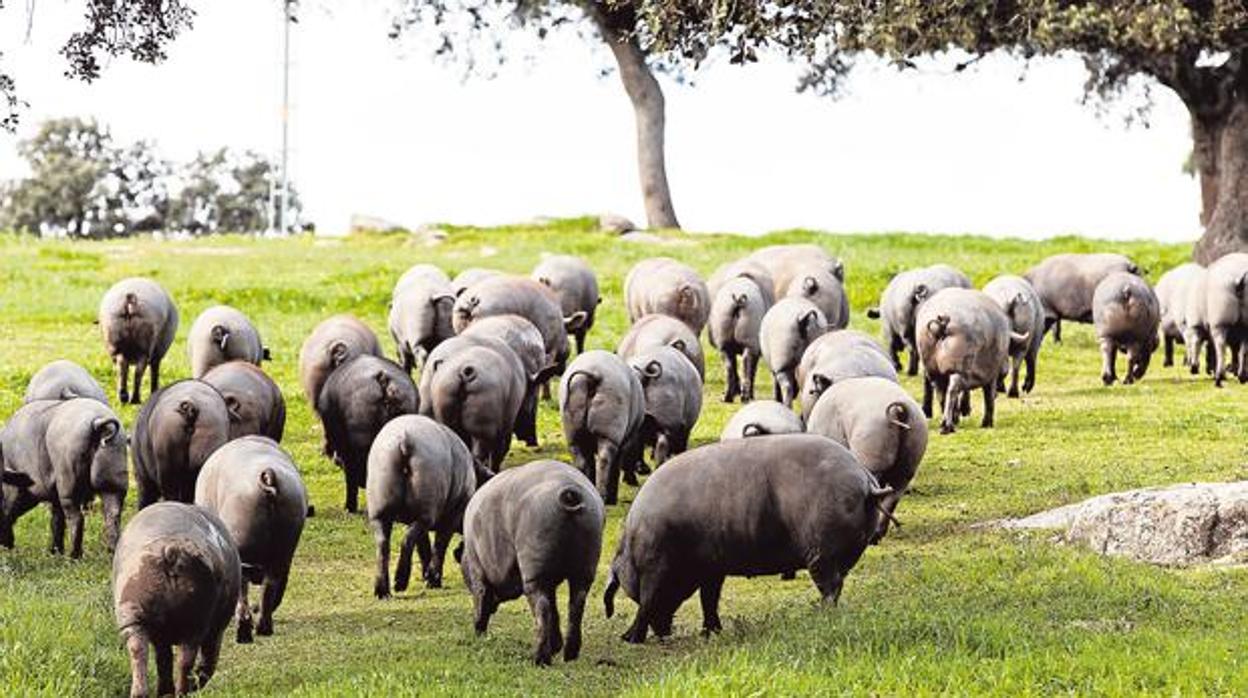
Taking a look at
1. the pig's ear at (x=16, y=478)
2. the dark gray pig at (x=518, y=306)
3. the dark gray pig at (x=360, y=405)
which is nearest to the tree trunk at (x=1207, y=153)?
the dark gray pig at (x=518, y=306)

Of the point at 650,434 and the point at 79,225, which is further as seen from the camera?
the point at 79,225

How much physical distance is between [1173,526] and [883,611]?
3.73 m

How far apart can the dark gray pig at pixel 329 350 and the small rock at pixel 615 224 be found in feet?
90.0

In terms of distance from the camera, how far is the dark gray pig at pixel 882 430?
51.9ft

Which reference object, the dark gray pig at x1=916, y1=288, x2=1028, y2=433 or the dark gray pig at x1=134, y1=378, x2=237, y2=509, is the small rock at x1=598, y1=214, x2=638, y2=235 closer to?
the dark gray pig at x1=916, y1=288, x2=1028, y2=433

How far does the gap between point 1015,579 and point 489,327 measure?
342 inches

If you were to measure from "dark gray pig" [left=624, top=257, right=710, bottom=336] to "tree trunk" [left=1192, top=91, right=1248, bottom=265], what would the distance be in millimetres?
15756

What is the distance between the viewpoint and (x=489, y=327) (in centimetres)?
2158

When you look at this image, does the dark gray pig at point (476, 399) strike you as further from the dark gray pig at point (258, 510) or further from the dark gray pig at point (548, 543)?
the dark gray pig at point (548, 543)

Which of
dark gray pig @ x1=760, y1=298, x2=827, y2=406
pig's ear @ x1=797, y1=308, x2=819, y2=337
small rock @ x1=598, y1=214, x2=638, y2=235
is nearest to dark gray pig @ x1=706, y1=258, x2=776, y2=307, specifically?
dark gray pig @ x1=760, y1=298, x2=827, y2=406

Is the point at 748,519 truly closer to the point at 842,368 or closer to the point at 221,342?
the point at 842,368

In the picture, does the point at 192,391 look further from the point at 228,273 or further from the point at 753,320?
the point at 228,273

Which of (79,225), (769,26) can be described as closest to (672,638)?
(769,26)

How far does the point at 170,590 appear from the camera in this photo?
10734mm
